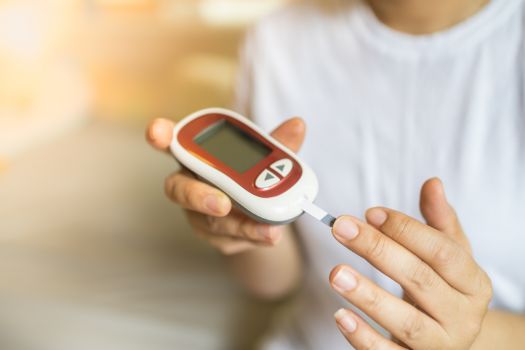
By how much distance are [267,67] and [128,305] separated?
40 centimetres

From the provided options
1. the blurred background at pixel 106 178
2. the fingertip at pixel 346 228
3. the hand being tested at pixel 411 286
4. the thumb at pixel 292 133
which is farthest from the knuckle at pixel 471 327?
the blurred background at pixel 106 178

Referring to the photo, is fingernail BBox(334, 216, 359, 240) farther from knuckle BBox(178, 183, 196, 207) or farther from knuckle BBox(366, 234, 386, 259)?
knuckle BBox(178, 183, 196, 207)

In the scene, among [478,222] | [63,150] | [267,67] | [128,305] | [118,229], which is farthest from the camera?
[63,150]

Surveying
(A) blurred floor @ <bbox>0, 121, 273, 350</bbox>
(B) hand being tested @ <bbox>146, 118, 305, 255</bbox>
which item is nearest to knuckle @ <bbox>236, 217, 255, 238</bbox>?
(B) hand being tested @ <bbox>146, 118, 305, 255</bbox>

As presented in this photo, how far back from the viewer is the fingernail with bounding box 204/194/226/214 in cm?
44

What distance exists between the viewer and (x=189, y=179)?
478 mm

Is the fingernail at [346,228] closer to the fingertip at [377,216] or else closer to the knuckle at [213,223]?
the fingertip at [377,216]

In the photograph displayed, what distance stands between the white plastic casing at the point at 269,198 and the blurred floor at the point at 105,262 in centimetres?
37

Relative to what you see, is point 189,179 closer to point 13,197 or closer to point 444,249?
point 444,249

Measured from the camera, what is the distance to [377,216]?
16.1 inches

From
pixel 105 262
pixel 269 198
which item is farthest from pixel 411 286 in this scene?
pixel 105 262

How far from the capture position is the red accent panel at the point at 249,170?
444 mm

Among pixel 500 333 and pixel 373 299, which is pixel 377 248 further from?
pixel 500 333

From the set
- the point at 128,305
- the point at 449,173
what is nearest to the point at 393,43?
the point at 449,173
